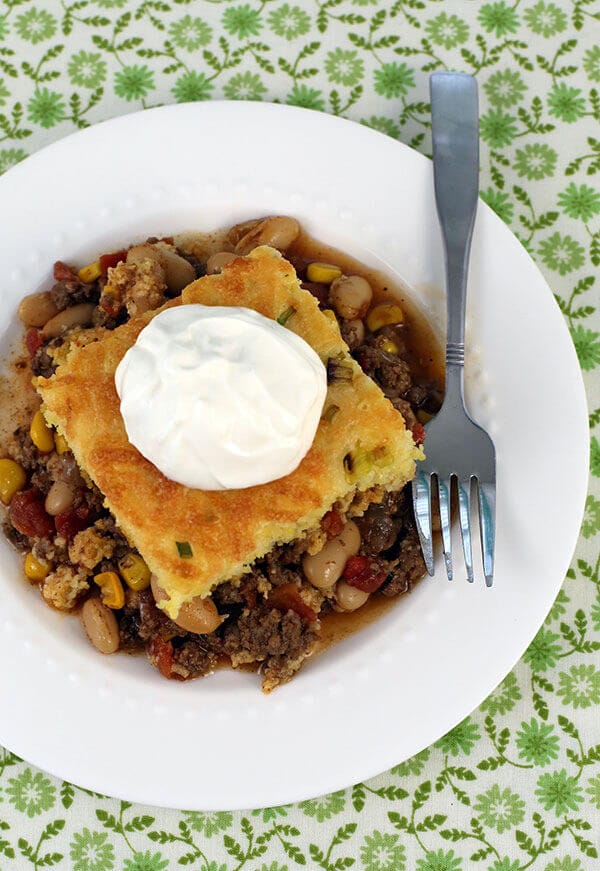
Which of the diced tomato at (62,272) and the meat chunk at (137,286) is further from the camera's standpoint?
the diced tomato at (62,272)

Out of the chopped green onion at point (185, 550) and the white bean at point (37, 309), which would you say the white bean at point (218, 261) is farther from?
the chopped green onion at point (185, 550)

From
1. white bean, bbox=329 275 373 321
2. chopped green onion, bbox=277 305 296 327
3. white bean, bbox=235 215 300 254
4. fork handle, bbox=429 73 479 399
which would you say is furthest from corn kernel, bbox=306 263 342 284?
fork handle, bbox=429 73 479 399

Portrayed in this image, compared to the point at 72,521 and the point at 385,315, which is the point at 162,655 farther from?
the point at 385,315

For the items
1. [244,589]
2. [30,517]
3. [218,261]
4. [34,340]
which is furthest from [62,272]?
[244,589]

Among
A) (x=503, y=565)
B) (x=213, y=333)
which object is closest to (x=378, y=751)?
(x=503, y=565)

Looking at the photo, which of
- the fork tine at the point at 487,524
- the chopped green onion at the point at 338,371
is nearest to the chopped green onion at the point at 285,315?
the chopped green onion at the point at 338,371
